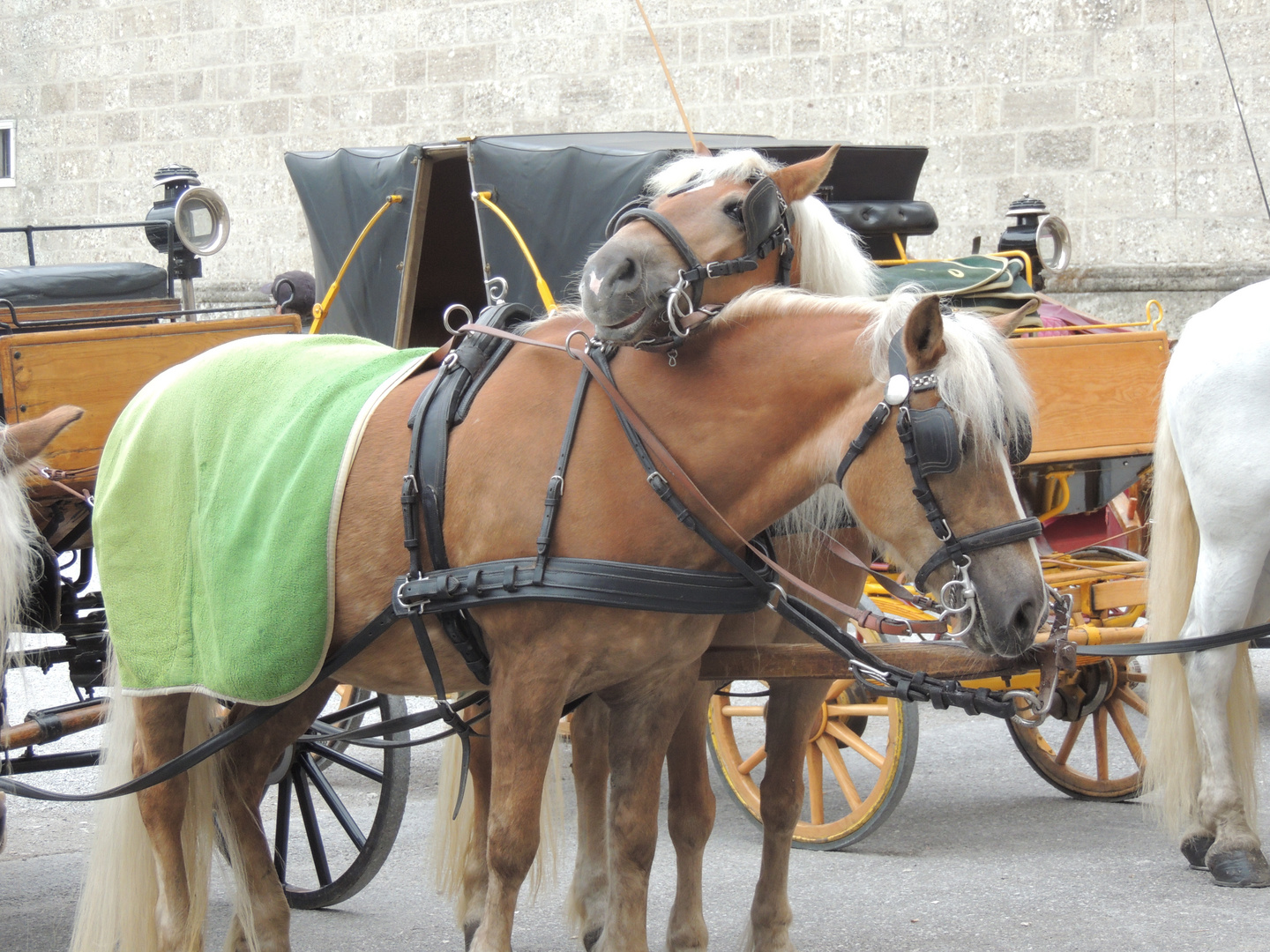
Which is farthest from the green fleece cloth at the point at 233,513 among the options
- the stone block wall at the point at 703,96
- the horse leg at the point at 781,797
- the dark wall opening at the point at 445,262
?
the stone block wall at the point at 703,96

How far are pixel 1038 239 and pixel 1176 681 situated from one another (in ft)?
6.35

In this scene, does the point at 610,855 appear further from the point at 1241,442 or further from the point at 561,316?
the point at 1241,442

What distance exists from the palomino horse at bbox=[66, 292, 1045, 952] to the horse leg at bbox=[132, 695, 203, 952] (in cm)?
5

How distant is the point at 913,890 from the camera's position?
374 centimetres

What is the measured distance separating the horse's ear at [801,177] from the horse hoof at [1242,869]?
87.9 inches

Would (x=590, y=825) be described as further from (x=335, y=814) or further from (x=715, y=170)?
(x=715, y=170)

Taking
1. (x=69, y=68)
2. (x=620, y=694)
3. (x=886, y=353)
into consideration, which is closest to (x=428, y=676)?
(x=620, y=694)

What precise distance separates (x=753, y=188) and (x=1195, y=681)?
216 centimetres

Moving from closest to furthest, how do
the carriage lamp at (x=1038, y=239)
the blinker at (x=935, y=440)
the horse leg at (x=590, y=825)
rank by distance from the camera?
the blinker at (x=935, y=440)
the horse leg at (x=590, y=825)
the carriage lamp at (x=1038, y=239)

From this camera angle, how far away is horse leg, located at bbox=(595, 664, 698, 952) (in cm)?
260

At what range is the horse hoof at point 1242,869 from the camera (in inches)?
142

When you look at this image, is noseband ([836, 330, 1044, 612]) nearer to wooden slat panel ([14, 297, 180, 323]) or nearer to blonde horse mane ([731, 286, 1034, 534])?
blonde horse mane ([731, 286, 1034, 534])

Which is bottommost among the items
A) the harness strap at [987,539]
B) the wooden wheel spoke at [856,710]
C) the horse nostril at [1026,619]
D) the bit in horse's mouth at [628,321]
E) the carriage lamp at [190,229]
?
the wooden wheel spoke at [856,710]

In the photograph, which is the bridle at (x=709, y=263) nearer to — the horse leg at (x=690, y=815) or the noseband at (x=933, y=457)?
the noseband at (x=933, y=457)
